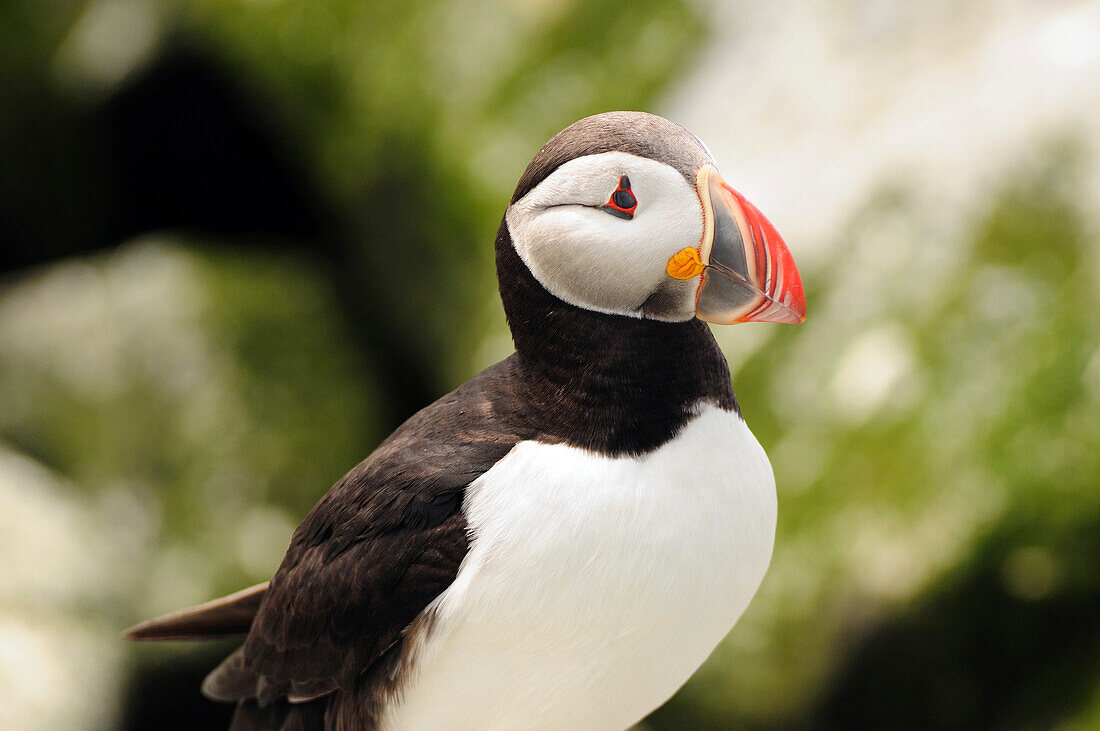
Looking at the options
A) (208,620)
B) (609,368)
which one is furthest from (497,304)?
(609,368)

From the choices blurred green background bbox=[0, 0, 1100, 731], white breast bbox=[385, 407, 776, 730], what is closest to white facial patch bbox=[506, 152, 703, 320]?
white breast bbox=[385, 407, 776, 730]

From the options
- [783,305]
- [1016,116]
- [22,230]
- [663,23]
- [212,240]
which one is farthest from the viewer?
[22,230]

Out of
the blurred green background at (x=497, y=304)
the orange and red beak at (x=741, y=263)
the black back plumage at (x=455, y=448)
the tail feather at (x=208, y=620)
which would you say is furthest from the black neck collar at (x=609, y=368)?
the blurred green background at (x=497, y=304)

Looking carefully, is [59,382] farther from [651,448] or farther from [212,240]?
[651,448]

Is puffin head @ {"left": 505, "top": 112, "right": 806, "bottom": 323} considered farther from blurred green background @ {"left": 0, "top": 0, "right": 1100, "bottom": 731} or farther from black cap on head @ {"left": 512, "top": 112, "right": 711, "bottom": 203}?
blurred green background @ {"left": 0, "top": 0, "right": 1100, "bottom": 731}

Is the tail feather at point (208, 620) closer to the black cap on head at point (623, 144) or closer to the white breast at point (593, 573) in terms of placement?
the white breast at point (593, 573)

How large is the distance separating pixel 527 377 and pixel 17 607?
7.11 ft

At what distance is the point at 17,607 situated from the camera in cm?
307

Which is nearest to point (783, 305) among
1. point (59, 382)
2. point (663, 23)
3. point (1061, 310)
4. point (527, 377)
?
point (527, 377)

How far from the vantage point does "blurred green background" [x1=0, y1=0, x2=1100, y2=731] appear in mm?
2545

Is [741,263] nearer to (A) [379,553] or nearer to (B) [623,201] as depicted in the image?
(B) [623,201]

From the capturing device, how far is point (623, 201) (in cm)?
135

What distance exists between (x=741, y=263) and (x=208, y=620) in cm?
110

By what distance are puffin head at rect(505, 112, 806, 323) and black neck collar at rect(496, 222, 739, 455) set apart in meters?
0.05
